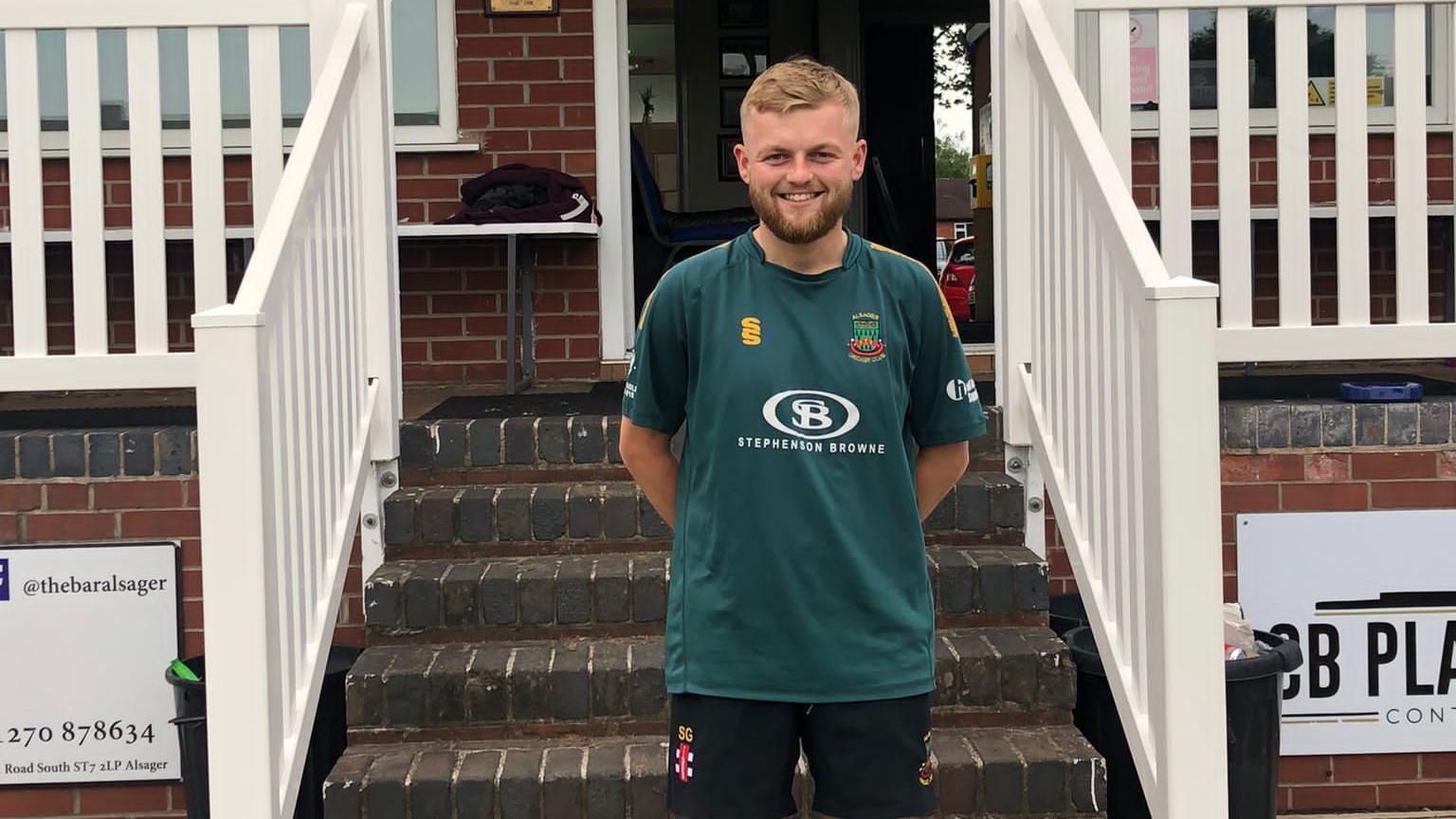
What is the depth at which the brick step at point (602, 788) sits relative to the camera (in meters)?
3.05

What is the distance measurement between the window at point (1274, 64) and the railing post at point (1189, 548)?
3.03m

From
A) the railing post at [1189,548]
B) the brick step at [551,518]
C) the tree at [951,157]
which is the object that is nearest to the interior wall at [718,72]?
the brick step at [551,518]

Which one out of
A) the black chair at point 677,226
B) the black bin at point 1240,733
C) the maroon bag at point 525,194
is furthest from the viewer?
the black chair at point 677,226

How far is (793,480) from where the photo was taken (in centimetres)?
206

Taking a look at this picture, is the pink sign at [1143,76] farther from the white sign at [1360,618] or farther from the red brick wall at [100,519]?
the red brick wall at [100,519]

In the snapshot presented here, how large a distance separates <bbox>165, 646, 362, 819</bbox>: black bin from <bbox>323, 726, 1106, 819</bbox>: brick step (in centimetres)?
19

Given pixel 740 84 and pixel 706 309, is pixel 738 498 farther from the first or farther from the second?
pixel 740 84

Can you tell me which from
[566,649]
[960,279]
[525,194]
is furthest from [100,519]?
[960,279]

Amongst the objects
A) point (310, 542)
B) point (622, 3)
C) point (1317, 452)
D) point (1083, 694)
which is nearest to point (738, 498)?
point (310, 542)

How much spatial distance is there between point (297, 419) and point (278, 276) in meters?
0.29

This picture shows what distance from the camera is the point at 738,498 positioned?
2068 mm

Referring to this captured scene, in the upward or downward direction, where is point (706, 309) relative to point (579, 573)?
upward

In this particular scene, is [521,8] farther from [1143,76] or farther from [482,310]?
[1143,76]

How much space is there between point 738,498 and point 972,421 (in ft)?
1.36
